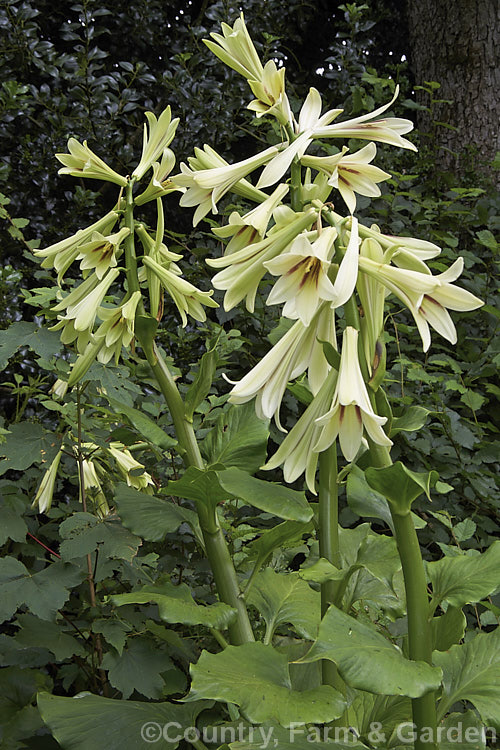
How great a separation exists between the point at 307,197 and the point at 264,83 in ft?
0.48

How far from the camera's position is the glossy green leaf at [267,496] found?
0.66m

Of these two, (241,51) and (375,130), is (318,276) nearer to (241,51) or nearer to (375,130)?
(375,130)

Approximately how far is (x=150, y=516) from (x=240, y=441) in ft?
0.52

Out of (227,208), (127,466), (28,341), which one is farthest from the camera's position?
(227,208)

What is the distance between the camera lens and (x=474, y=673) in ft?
2.38

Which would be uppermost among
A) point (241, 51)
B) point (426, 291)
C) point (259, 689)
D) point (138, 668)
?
point (241, 51)

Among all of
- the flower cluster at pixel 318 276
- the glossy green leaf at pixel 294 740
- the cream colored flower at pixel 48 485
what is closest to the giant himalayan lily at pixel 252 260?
the flower cluster at pixel 318 276

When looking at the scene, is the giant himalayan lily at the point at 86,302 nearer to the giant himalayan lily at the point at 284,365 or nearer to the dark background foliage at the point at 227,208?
the giant himalayan lily at the point at 284,365

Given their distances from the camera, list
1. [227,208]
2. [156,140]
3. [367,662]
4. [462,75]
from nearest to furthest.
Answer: [367,662] < [156,140] < [227,208] < [462,75]

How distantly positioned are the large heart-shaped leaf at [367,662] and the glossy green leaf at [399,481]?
13cm

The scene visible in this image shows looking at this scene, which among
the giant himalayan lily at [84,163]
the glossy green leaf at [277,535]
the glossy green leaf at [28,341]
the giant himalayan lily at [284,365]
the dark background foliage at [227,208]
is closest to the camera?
the giant himalayan lily at [284,365]

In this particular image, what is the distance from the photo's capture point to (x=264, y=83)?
768 mm

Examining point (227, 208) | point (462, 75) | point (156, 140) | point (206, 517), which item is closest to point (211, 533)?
point (206, 517)

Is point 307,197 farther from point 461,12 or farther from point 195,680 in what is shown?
point 461,12
